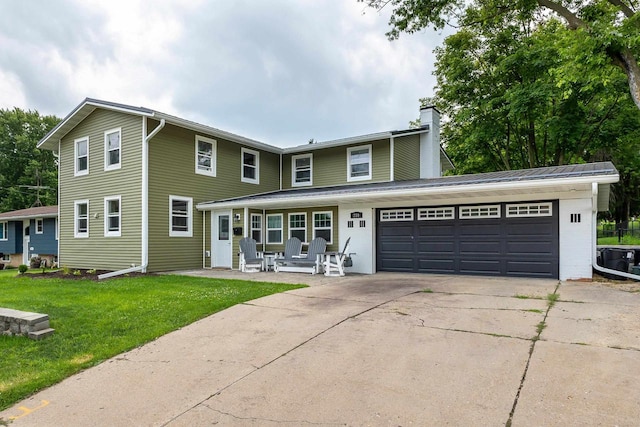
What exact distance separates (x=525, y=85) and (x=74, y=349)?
17177 mm

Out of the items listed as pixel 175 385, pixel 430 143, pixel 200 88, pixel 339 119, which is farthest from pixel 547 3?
pixel 339 119

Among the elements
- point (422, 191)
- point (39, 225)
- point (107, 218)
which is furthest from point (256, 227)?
point (39, 225)

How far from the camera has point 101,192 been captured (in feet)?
43.5

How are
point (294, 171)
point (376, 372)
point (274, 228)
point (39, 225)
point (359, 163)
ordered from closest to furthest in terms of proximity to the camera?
1. point (376, 372)
2. point (274, 228)
3. point (359, 163)
4. point (294, 171)
5. point (39, 225)

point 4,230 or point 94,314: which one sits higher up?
point 4,230

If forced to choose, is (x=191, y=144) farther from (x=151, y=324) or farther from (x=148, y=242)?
(x=151, y=324)

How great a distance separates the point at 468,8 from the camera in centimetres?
1560

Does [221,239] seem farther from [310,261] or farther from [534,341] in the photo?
[534,341]

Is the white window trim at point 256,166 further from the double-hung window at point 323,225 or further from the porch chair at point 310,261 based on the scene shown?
the porch chair at point 310,261

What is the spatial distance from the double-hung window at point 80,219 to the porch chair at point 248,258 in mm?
6381

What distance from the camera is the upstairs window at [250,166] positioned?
14955 millimetres

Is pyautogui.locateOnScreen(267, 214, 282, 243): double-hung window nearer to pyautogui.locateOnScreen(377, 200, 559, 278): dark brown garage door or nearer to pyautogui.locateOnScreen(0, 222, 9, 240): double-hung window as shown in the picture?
pyautogui.locateOnScreen(377, 200, 559, 278): dark brown garage door

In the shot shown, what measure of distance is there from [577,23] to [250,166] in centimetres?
1183

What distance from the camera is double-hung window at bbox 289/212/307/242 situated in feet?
41.5
